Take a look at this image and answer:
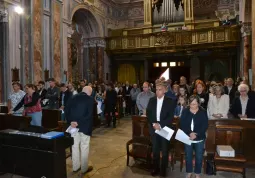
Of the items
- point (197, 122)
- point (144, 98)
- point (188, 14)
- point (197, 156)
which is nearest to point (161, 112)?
point (197, 122)

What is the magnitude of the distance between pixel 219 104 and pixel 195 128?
1.51m

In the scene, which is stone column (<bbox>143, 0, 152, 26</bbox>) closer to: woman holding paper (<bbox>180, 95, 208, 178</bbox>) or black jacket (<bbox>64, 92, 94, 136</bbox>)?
black jacket (<bbox>64, 92, 94, 136</bbox>)

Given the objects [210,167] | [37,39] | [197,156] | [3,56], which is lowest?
[210,167]

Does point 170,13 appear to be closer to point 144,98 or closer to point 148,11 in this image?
point 148,11

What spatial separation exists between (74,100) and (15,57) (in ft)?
18.8

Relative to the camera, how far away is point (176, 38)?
15.6 m

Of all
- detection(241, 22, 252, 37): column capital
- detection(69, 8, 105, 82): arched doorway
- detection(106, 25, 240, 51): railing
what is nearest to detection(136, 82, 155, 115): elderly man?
detection(241, 22, 252, 37): column capital

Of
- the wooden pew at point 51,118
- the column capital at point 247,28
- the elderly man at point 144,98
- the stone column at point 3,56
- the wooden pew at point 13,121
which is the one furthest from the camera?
the column capital at point 247,28

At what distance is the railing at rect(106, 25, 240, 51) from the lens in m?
14.3

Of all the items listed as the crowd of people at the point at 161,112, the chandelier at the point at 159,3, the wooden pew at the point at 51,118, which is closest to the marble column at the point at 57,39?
the wooden pew at the point at 51,118

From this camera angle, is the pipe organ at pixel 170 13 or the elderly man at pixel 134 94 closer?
the elderly man at pixel 134 94

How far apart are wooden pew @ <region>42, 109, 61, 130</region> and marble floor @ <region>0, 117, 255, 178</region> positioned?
1.17 meters

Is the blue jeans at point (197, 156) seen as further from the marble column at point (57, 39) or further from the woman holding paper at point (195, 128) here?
the marble column at point (57, 39)

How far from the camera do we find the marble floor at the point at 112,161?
463 cm
